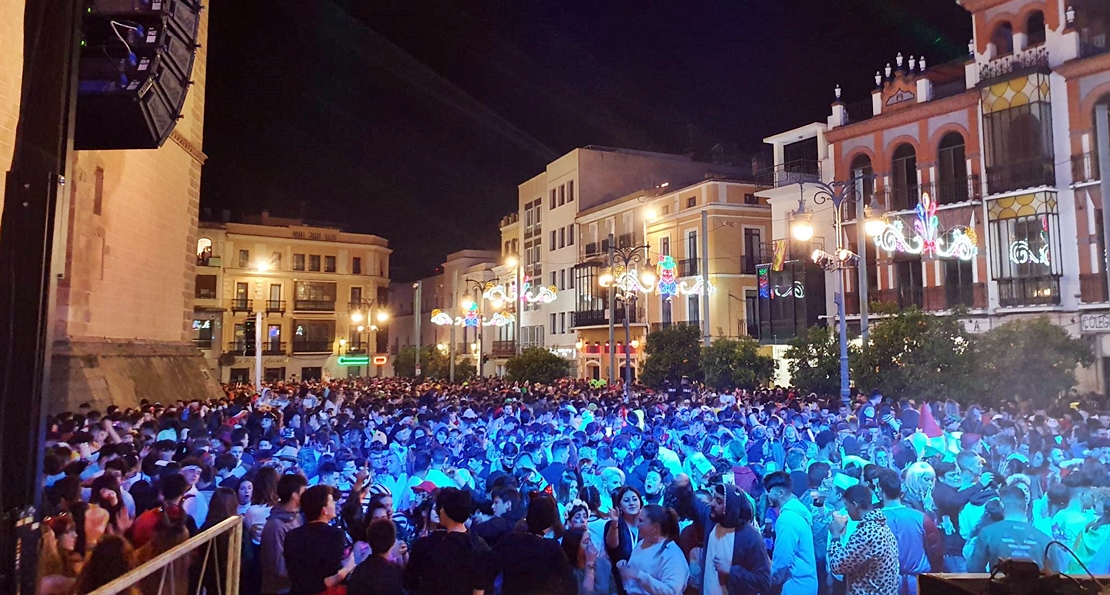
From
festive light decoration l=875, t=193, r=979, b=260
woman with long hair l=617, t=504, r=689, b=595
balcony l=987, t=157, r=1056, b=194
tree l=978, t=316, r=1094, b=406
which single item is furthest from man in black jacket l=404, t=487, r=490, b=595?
balcony l=987, t=157, r=1056, b=194

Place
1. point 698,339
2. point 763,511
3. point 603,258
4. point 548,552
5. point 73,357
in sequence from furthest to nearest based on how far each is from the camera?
point 603,258
point 698,339
point 73,357
point 763,511
point 548,552

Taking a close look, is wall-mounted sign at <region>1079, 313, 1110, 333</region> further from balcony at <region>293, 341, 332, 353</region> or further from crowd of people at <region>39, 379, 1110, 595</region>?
balcony at <region>293, 341, 332, 353</region>

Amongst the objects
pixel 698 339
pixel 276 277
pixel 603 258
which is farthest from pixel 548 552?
pixel 276 277

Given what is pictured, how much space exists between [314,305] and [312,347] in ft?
11.1

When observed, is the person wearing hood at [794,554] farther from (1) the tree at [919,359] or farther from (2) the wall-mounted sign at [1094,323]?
(2) the wall-mounted sign at [1094,323]

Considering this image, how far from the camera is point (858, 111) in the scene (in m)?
32.0

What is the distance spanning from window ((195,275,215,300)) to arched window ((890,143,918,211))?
154 feet

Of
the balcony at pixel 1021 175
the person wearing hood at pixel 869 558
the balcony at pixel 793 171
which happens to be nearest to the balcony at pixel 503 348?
the balcony at pixel 793 171

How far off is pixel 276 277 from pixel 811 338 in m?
46.2

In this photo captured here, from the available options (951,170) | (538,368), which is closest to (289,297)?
(538,368)

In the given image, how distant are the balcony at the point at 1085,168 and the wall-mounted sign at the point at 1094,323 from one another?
4324mm

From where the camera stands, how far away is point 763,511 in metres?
7.02

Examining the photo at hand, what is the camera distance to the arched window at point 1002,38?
84.9 ft

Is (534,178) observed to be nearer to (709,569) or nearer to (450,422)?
(450,422)
